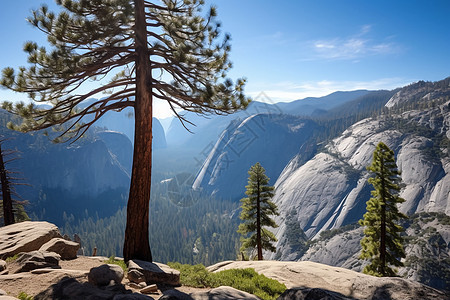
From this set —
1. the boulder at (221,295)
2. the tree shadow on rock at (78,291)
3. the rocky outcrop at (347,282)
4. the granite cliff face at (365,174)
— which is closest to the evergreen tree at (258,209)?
the rocky outcrop at (347,282)

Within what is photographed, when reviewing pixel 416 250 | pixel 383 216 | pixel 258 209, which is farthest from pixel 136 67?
pixel 416 250

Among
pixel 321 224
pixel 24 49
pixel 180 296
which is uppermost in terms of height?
pixel 24 49

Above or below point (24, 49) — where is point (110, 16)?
above

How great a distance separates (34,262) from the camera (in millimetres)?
7082

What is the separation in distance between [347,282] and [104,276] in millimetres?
7396

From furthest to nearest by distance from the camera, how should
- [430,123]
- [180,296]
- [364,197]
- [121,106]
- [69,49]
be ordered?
[430,123] → [364,197] → [121,106] → [69,49] → [180,296]

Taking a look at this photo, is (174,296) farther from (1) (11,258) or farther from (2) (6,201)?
(2) (6,201)

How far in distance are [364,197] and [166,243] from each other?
329ft

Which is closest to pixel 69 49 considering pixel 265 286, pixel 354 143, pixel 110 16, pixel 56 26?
pixel 56 26

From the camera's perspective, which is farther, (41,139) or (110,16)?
(41,139)

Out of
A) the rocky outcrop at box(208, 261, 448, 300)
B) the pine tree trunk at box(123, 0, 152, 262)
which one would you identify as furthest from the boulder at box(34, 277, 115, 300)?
the rocky outcrop at box(208, 261, 448, 300)

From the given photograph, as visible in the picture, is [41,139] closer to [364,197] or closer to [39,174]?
[39,174]

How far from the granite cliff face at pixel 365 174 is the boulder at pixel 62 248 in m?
105

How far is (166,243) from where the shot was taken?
136 m
